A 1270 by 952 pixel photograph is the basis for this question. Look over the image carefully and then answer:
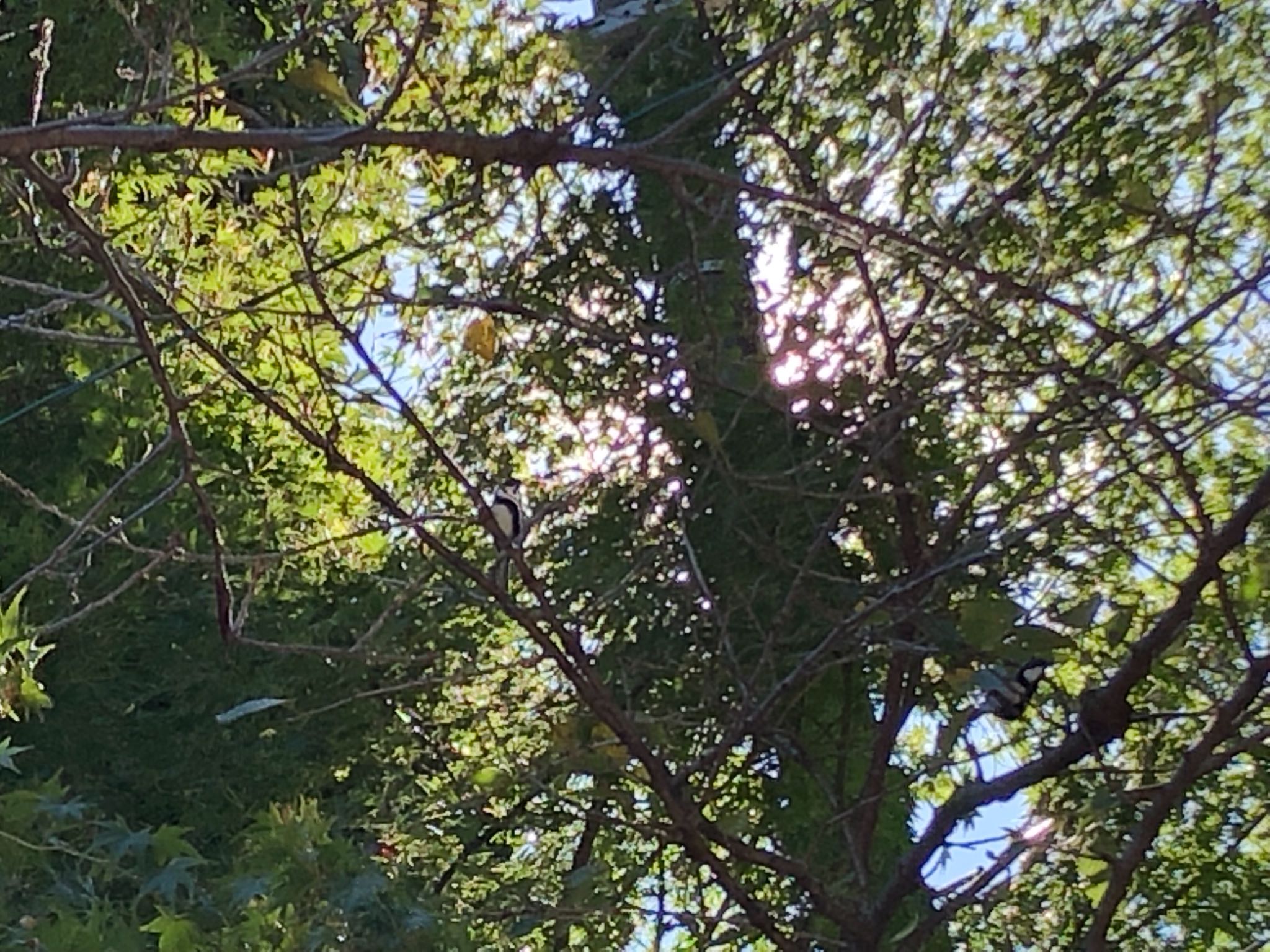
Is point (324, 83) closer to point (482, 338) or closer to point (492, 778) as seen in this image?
point (482, 338)

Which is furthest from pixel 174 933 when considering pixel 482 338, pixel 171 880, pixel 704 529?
pixel 704 529

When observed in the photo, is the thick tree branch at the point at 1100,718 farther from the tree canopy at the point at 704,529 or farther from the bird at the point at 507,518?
the bird at the point at 507,518

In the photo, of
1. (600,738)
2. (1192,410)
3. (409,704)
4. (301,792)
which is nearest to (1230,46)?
(1192,410)

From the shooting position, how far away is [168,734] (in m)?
2.32

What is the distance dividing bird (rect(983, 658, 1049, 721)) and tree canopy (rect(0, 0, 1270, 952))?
0.04 ft

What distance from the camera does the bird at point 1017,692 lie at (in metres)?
1.47

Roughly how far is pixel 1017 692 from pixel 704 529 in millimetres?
551

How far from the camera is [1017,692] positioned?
1.52m

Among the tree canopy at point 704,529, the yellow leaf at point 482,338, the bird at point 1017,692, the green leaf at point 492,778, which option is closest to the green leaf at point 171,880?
the tree canopy at point 704,529

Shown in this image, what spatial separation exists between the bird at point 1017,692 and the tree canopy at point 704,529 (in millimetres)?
11

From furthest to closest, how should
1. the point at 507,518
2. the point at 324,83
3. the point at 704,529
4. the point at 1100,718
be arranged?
the point at 704,529
the point at 507,518
the point at 1100,718
the point at 324,83

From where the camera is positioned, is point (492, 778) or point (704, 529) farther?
point (704, 529)

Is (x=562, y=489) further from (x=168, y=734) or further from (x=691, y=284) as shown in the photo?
(x=168, y=734)

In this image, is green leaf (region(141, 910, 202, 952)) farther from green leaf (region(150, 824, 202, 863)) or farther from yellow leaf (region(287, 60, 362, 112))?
yellow leaf (region(287, 60, 362, 112))
